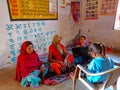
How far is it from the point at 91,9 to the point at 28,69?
2723 millimetres

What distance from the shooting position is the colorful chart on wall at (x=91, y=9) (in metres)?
4.12

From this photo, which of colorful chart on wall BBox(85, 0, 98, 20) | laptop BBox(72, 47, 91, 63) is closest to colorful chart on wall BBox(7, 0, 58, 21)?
colorful chart on wall BBox(85, 0, 98, 20)

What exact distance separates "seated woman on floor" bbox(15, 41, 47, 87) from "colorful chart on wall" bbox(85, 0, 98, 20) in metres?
2.42

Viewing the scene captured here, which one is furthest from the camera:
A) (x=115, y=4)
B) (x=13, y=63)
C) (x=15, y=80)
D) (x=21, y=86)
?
(x=115, y=4)

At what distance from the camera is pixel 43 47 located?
3.70 metres

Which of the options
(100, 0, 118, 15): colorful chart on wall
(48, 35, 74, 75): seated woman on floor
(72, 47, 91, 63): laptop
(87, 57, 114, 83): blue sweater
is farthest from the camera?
(100, 0, 118, 15): colorful chart on wall

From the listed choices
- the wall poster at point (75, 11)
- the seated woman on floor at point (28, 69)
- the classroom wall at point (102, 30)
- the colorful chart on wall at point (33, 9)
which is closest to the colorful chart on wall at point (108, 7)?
the classroom wall at point (102, 30)

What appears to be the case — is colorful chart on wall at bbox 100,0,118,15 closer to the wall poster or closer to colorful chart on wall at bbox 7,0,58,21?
the wall poster

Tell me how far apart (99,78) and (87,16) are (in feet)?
10.0

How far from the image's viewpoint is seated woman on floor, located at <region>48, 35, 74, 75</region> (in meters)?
2.56

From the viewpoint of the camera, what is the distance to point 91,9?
4.24 meters

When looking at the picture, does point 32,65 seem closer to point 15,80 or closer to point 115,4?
point 15,80

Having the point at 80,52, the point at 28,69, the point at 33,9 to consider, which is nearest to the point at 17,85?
the point at 28,69

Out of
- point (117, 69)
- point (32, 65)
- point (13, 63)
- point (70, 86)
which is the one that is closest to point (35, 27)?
point (13, 63)
